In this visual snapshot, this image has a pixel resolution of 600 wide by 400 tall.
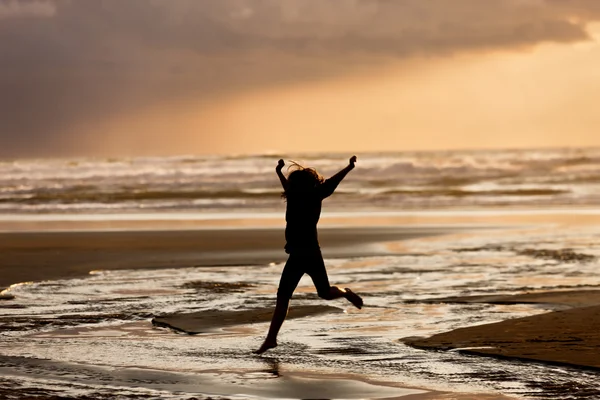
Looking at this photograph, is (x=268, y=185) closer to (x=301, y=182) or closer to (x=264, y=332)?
(x=264, y=332)

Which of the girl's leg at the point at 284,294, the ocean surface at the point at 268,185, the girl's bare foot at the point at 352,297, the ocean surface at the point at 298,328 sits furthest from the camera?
the ocean surface at the point at 268,185

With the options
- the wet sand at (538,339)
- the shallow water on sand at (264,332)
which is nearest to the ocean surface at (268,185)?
the shallow water on sand at (264,332)

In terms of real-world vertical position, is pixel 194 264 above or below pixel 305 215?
below

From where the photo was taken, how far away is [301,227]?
9.64m

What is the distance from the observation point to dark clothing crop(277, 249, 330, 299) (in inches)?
382

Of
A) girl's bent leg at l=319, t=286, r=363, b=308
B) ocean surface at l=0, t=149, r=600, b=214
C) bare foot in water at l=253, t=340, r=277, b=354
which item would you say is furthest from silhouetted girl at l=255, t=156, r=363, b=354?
ocean surface at l=0, t=149, r=600, b=214

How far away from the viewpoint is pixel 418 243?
21578 millimetres

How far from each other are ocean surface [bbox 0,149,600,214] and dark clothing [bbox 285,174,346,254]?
953 inches

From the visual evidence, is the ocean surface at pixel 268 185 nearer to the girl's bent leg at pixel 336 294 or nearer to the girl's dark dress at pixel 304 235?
the girl's bent leg at pixel 336 294

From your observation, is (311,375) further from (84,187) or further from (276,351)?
(84,187)

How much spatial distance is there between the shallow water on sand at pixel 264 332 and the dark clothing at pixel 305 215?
94 centimetres

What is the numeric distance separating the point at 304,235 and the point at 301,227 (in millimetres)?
80

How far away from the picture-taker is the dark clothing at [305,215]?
9.56m

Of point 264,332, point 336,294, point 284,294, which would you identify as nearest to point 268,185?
point 264,332
